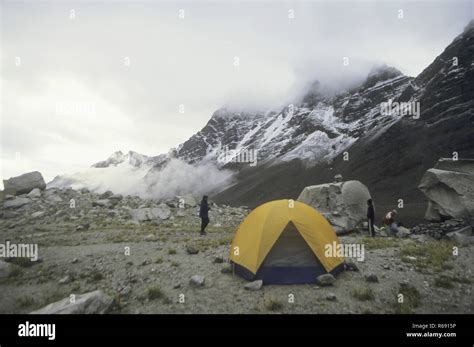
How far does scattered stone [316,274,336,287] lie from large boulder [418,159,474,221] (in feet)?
44.5

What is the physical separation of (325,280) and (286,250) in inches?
57.6

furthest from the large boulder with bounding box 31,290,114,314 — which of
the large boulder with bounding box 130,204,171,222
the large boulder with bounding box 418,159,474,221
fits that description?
the large boulder with bounding box 418,159,474,221

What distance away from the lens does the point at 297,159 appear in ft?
445

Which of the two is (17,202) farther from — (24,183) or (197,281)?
(197,281)

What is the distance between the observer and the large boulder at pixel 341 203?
20031 mm

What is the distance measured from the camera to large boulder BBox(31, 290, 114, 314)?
648cm

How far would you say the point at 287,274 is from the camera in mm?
9422

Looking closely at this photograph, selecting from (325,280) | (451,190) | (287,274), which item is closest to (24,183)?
(287,274)

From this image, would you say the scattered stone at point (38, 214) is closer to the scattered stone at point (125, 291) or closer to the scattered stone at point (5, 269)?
the scattered stone at point (5, 269)

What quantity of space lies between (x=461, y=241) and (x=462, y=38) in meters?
125

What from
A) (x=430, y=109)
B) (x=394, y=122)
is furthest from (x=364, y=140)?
(x=430, y=109)
